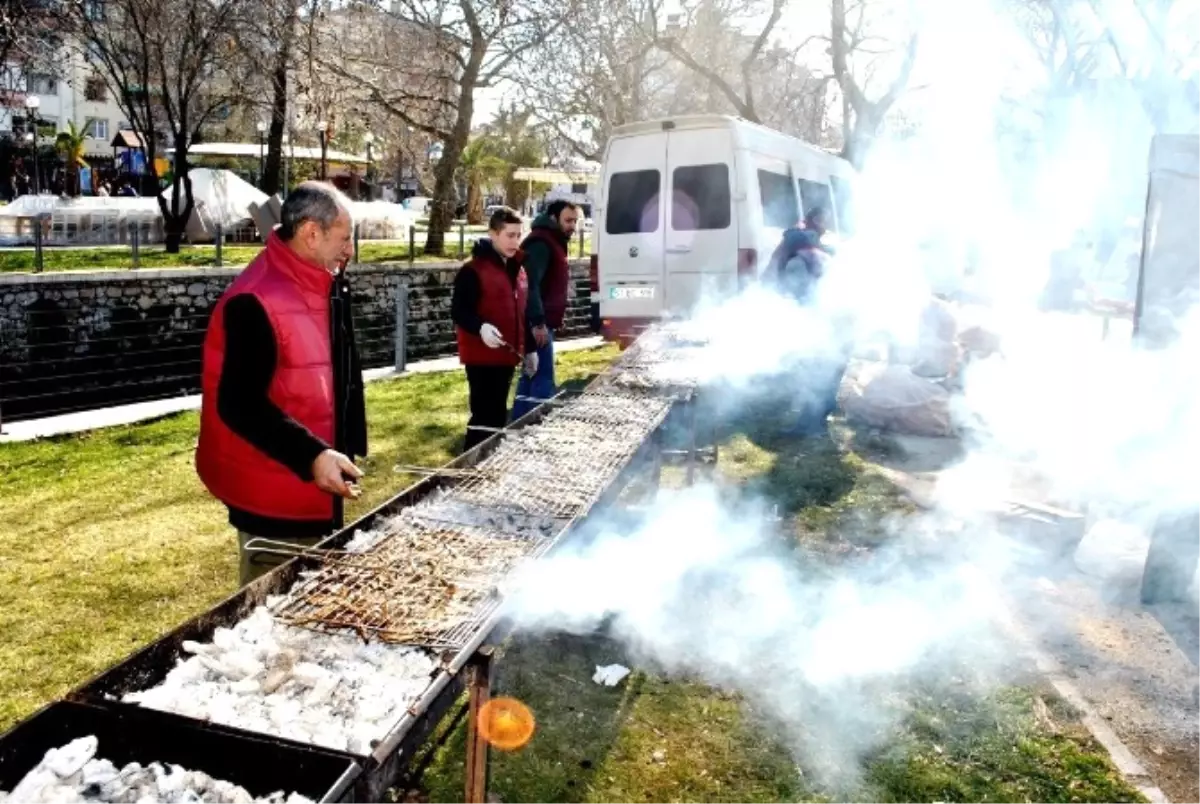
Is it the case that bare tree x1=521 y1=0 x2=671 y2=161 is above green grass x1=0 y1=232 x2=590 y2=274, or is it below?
above

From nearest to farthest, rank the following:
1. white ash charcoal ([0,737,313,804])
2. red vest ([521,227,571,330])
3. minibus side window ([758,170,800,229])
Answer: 1. white ash charcoal ([0,737,313,804])
2. red vest ([521,227,571,330])
3. minibus side window ([758,170,800,229])

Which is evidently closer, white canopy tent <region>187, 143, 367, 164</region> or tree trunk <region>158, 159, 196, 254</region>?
tree trunk <region>158, 159, 196, 254</region>

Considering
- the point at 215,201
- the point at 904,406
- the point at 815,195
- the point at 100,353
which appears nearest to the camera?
the point at 904,406

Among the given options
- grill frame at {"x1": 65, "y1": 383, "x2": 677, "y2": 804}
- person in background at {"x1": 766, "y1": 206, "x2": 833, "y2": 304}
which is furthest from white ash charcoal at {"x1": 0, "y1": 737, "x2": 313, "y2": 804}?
person in background at {"x1": 766, "y1": 206, "x2": 833, "y2": 304}

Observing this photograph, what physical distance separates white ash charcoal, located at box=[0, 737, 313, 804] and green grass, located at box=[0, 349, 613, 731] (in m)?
2.18

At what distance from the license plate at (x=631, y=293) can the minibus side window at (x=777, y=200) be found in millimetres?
1524

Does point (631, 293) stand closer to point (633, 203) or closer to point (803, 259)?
point (633, 203)

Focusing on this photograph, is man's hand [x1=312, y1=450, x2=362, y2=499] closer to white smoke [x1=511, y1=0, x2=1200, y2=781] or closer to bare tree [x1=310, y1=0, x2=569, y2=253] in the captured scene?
white smoke [x1=511, y1=0, x2=1200, y2=781]

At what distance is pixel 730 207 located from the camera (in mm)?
Result: 9383

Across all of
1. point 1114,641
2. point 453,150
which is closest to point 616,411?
point 1114,641

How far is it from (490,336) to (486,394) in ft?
1.86

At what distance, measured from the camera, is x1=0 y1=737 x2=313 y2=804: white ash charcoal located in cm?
176

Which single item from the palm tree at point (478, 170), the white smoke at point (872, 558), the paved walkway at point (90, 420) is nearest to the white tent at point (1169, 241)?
the white smoke at point (872, 558)

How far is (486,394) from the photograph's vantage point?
6.13 meters
